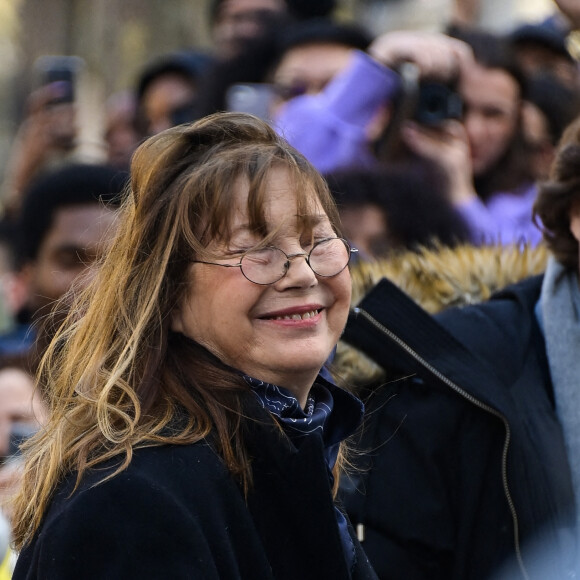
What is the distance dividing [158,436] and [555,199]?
52.2 inches

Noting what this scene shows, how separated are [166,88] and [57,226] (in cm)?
135

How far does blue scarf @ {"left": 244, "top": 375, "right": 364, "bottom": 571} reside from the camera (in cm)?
179

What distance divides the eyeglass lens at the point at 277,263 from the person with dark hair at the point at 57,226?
1904 mm

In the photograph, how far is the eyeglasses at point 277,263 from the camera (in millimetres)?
1766

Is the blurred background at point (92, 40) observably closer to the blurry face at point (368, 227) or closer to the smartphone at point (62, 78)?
the smartphone at point (62, 78)

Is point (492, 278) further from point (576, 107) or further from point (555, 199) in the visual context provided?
point (576, 107)

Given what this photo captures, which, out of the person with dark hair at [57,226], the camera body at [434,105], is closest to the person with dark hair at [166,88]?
the person with dark hair at [57,226]

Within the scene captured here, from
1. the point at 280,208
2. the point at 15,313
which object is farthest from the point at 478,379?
the point at 15,313

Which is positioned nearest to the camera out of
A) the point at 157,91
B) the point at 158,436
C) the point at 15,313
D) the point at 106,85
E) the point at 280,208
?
the point at 158,436

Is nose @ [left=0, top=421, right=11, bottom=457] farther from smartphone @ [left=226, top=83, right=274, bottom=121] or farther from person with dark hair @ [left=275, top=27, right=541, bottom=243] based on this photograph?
smartphone @ [left=226, top=83, right=274, bottom=121]

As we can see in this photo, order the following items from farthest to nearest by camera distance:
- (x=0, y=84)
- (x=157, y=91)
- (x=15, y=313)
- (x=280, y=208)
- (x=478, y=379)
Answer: (x=0, y=84)
(x=157, y=91)
(x=15, y=313)
(x=478, y=379)
(x=280, y=208)

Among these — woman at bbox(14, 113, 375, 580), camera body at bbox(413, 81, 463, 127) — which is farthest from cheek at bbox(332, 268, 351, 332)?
camera body at bbox(413, 81, 463, 127)

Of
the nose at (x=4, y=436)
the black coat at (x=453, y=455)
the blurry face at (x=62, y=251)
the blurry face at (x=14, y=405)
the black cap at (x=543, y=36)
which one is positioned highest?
the black coat at (x=453, y=455)

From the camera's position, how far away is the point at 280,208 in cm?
181
